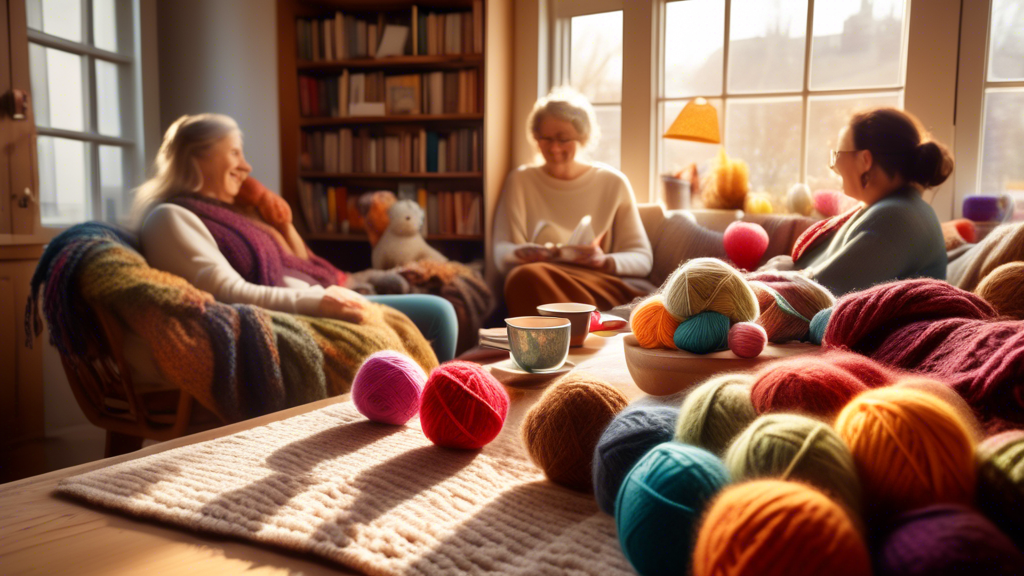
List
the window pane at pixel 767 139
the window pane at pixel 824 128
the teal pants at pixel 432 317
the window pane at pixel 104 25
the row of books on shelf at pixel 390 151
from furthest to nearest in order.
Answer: the row of books on shelf at pixel 390 151, the window pane at pixel 767 139, the window pane at pixel 824 128, the window pane at pixel 104 25, the teal pants at pixel 432 317

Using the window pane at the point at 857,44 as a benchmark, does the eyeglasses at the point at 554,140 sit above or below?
below

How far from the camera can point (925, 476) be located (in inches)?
13.2

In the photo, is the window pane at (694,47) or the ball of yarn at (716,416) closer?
the ball of yarn at (716,416)

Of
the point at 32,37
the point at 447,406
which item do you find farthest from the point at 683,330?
the point at 32,37

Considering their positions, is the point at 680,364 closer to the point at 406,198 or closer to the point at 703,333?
the point at 703,333

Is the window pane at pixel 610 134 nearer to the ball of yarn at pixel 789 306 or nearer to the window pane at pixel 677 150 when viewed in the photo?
the window pane at pixel 677 150

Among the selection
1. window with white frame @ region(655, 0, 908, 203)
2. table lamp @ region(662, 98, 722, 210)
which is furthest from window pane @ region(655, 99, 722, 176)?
table lamp @ region(662, 98, 722, 210)

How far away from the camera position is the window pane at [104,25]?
109 inches

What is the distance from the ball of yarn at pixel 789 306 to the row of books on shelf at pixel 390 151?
2684 mm

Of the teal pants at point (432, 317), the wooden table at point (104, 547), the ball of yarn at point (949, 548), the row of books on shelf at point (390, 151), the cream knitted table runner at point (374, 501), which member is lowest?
the teal pants at point (432, 317)

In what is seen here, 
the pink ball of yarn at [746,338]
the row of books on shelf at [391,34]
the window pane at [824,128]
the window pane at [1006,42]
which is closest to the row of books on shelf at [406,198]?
the row of books on shelf at [391,34]

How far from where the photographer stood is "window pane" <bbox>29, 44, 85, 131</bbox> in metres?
2.45

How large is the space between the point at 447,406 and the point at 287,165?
11.2 ft

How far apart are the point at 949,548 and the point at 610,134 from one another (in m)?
3.45
